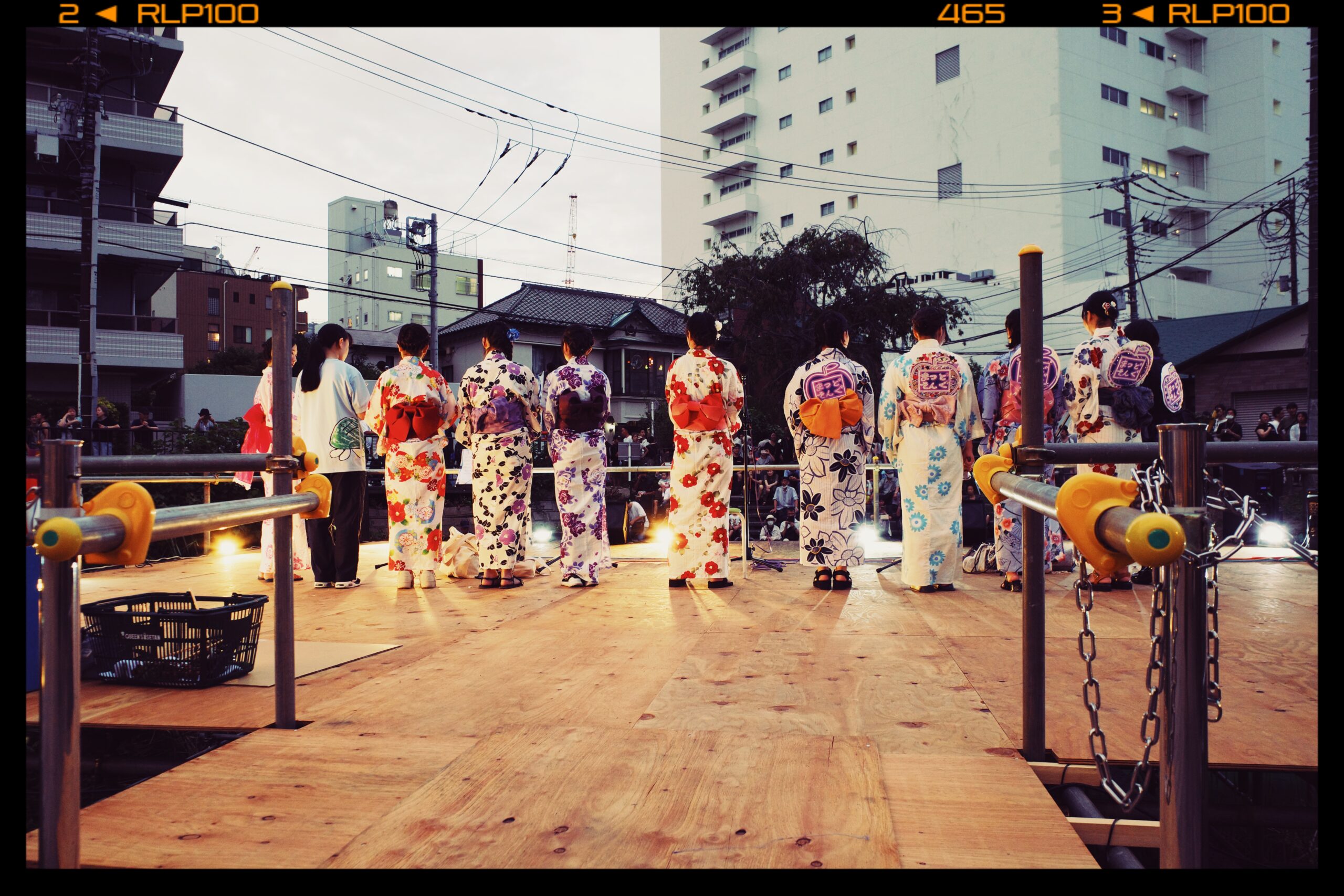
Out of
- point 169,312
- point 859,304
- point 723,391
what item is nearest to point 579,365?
point 723,391

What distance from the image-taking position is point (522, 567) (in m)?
6.12

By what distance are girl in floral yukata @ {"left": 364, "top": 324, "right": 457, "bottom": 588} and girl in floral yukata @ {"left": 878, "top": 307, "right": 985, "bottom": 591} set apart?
3.22 m

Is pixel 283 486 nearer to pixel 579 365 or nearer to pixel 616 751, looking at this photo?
pixel 616 751

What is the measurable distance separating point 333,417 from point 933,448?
410 cm

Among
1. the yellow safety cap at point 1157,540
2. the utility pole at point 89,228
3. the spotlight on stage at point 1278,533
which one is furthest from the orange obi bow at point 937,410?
Answer: the utility pole at point 89,228

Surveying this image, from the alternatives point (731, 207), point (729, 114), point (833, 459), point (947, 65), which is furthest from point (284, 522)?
point (729, 114)

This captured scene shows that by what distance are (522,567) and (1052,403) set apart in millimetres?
3863

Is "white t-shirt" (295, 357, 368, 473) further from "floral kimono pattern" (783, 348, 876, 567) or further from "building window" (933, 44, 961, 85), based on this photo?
"building window" (933, 44, 961, 85)

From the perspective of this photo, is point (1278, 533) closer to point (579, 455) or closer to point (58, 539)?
point (58, 539)

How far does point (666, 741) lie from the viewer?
233 cm

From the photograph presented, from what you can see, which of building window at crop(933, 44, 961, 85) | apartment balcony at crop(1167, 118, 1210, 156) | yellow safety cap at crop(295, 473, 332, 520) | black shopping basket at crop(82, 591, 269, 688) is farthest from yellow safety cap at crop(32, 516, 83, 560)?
apartment balcony at crop(1167, 118, 1210, 156)

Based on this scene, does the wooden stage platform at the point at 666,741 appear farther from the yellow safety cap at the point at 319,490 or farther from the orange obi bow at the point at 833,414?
the orange obi bow at the point at 833,414

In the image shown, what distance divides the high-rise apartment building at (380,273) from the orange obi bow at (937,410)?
3690 centimetres

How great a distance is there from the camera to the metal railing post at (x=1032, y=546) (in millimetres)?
2082
